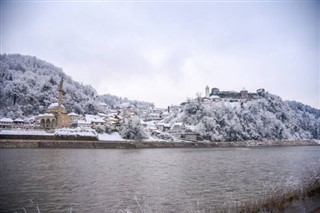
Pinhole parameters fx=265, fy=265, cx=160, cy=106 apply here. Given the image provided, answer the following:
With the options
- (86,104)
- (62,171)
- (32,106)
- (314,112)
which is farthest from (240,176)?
(314,112)

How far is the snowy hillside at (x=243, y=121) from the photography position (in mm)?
97250

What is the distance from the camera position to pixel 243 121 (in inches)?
4186

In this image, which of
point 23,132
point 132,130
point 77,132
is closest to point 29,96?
point 77,132

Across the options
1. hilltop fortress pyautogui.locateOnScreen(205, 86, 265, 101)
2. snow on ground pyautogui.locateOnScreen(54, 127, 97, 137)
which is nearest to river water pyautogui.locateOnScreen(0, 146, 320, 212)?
snow on ground pyautogui.locateOnScreen(54, 127, 97, 137)

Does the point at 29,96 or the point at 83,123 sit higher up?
the point at 29,96

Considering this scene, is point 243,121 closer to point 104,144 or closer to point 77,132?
point 104,144

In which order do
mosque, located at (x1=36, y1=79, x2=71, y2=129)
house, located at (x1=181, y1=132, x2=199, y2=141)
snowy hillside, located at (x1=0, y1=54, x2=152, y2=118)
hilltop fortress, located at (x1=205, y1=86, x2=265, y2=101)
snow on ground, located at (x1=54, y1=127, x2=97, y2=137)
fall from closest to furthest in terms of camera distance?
snow on ground, located at (x1=54, y1=127, x2=97, y2=137) < mosque, located at (x1=36, y1=79, x2=71, y2=129) < house, located at (x1=181, y1=132, x2=199, y2=141) < snowy hillside, located at (x1=0, y1=54, x2=152, y2=118) < hilltop fortress, located at (x1=205, y1=86, x2=265, y2=101)

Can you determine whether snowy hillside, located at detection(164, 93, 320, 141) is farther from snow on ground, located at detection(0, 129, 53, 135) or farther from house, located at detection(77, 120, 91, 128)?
snow on ground, located at detection(0, 129, 53, 135)

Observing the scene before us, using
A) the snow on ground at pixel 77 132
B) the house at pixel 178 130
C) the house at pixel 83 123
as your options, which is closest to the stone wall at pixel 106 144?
the snow on ground at pixel 77 132

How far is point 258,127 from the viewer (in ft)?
349

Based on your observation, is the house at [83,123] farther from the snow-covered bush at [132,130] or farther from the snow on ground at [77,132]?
the snow-covered bush at [132,130]

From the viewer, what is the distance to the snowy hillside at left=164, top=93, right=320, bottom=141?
97250mm

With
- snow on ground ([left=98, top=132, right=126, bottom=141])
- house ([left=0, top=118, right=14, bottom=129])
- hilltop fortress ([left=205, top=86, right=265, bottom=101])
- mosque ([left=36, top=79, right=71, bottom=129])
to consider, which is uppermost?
hilltop fortress ([left=205, top=86, right=265, bottom=101])

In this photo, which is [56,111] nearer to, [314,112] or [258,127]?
[258,127]
